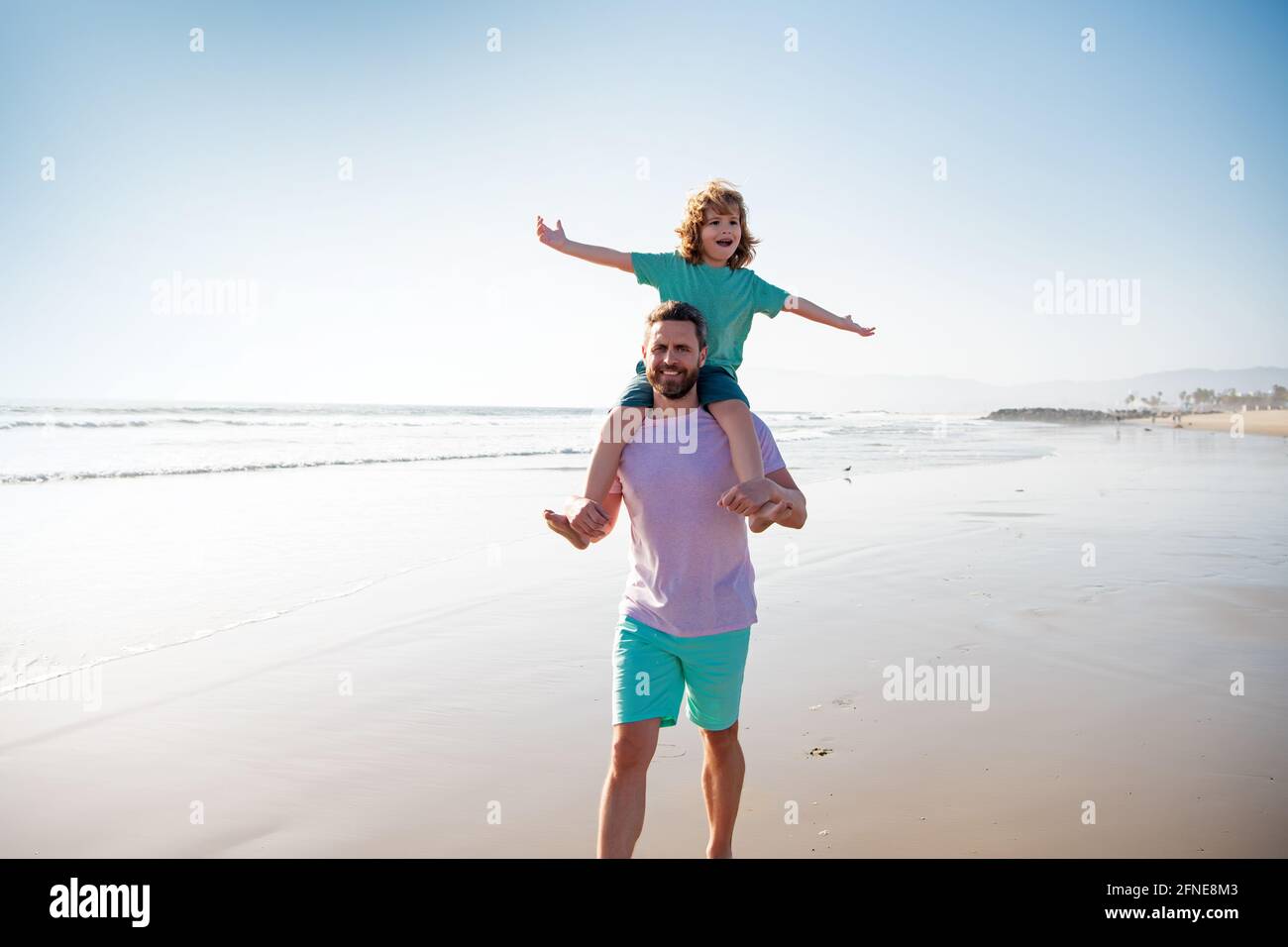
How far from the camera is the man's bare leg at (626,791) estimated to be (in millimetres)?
3014

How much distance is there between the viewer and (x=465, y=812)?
382 centimetres

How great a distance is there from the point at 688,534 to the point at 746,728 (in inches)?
77.6

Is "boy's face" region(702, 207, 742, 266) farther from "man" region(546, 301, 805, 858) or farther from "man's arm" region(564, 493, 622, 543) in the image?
"man's arm" region(564, 493, 622, 543)

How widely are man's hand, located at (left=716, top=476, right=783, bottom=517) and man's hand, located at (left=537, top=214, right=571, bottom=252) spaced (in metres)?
1.58

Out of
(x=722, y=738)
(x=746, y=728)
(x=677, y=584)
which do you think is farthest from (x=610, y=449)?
(x=746, y=728)

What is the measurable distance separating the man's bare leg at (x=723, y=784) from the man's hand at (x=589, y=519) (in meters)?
0.84

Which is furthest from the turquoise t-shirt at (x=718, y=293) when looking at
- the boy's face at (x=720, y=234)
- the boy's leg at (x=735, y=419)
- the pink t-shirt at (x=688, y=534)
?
the pink t-shirt at (x=688, y=534)

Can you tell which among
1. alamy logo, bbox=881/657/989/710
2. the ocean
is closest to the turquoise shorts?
alamy logo, bbox=881/657/989/710

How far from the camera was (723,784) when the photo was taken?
128 inches

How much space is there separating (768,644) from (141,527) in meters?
8.07

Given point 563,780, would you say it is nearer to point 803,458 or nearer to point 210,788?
point 210,788
